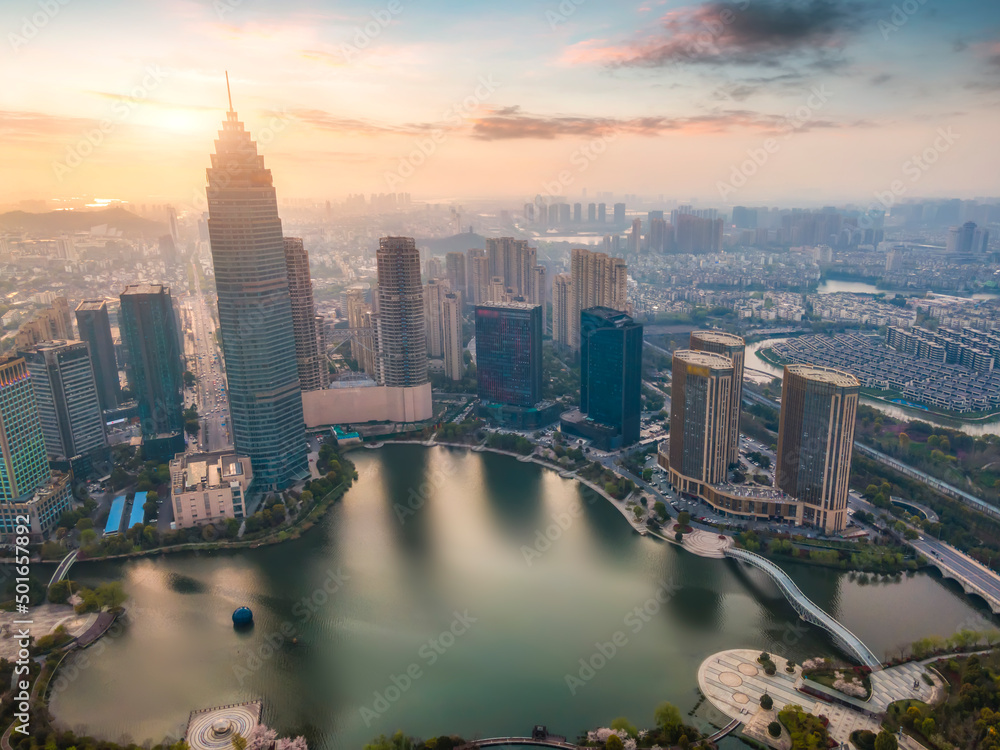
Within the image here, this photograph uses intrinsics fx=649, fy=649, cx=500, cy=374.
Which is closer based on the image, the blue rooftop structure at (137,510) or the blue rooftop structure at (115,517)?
the blue rooftop structure at (115,517)

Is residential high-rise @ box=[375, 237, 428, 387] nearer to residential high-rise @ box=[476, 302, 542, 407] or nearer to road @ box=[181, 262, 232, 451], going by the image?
residential high-rise @ box=[476, 302, 542, 407]

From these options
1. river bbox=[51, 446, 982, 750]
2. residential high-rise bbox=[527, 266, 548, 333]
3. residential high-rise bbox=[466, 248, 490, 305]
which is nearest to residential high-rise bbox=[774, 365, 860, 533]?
river bbox=[51, 446, 982, 750]

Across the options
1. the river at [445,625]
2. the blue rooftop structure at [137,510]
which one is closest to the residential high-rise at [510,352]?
the river at [445,625]

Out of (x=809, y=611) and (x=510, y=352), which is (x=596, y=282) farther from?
(x=809, y=611)

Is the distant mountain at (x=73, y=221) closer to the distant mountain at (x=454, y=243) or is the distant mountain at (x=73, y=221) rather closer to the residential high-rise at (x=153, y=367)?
the residential high-rise at (x=153, y=367)

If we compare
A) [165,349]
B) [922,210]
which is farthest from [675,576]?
[922,210]

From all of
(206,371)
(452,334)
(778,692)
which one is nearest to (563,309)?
(452,334)
